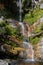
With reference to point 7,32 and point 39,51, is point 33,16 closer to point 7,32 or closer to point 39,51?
point 7,32

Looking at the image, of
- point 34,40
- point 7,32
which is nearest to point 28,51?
point 34,40

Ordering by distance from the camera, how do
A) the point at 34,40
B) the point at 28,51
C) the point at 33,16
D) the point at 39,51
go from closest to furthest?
1. the point at 39,51
2. the point at 28,51
3. the point at 34,40
4. the point at 33,16

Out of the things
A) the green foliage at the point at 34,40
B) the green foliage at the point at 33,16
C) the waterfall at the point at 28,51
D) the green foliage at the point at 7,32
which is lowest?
the waterfall at the point at 28,51

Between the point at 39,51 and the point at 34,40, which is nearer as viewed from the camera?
the point at 39,51

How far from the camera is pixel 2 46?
15266 mm

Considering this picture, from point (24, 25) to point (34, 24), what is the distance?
1.97 ft

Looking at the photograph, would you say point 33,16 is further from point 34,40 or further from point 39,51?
point 39,51

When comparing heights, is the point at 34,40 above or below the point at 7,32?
below

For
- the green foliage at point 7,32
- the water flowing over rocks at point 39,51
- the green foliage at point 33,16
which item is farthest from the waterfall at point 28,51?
the green foliage at point 33,16

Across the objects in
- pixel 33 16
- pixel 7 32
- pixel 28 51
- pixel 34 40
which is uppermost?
pixel 33 16

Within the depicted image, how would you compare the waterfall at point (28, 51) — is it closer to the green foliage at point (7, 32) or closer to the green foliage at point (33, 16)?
the green foliage at point (7, 32)

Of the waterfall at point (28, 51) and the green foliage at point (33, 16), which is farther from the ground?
the green foliage at point (33, 16)

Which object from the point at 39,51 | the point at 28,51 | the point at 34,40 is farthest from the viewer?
the point at 34,40

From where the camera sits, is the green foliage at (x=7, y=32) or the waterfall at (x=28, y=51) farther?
the green foliage at (x=7, y=32)
